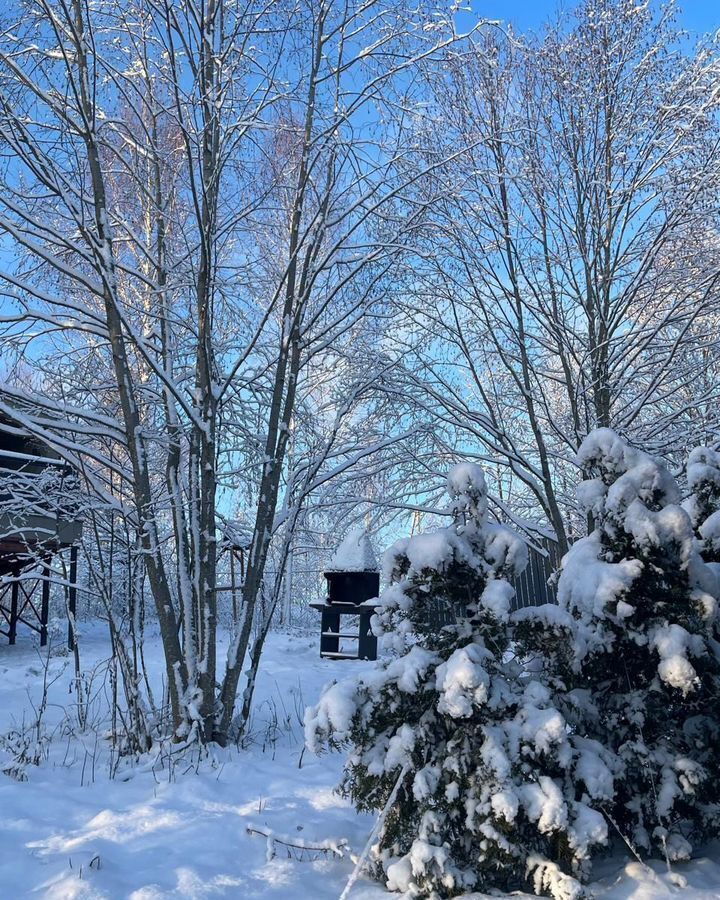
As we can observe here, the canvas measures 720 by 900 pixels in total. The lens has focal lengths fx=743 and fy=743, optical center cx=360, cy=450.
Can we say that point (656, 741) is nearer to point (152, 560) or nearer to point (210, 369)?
point (152, 560)

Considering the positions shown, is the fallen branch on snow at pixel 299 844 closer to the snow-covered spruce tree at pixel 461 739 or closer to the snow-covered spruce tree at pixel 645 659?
the snow-covered spruce tree at pixel 461 739

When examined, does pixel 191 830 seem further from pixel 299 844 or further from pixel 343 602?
pixel 343 602

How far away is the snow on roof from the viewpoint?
998 centimetres

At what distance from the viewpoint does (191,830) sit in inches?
129

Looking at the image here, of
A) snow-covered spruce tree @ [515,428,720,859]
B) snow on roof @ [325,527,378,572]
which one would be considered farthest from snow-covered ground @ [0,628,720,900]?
snow on roof @ [325,527,378,572]

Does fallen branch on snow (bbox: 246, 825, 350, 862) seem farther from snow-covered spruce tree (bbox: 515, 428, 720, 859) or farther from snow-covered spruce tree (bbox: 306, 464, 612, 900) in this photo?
snow-covered spruce tree (bbox: 515, 428, 720, 859)

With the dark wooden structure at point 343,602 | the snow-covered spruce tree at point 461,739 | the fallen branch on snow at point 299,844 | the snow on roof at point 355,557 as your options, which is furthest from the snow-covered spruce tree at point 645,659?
the dark wooden structure at point 343,602

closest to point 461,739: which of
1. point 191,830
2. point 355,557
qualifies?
point 191,830

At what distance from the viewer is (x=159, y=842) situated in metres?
3.14

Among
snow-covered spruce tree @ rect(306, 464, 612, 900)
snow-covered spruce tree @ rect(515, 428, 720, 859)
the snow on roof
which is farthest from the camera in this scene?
the snow on roof

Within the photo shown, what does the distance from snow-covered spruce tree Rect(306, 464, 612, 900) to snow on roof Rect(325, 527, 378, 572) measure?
676 cm

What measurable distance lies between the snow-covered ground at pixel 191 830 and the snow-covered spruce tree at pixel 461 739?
0.28 meters

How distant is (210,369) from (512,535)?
271cm

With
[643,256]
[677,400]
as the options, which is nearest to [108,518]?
[643,256]
